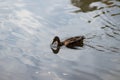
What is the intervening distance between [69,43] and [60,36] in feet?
3.32

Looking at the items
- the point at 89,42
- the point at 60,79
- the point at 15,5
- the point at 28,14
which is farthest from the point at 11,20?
the point at 60,79

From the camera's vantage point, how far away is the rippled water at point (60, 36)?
9516 millimetres

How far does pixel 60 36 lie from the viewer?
12219 millimetres

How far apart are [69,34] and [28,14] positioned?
10.1 ft

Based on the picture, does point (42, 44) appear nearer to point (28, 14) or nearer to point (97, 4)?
point (28, 14)

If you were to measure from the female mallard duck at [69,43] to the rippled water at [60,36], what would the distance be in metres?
0.19

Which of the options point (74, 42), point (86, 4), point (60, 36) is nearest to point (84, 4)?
point (86, 4)

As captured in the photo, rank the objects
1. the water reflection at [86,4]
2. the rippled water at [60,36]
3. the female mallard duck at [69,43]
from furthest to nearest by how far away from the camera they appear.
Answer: the water reflection at [86,4]
the female mallard duck at [69,43]
the rippled water at [60,36]

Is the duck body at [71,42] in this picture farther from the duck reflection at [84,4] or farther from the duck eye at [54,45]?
the duck reflection at [84,4]

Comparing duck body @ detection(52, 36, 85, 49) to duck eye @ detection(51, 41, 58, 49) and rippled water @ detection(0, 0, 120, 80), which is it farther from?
→ rippled water @ detection(0, 0, 120, 80)

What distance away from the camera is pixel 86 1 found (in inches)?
656

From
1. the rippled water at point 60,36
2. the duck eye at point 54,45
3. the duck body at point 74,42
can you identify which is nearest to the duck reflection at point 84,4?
the rippled water at point 60,36

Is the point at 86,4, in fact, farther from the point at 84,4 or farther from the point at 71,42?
the point at 71,42

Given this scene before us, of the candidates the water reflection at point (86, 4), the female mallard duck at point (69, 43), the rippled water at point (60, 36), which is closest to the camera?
the rippled water at point (60, 36)
